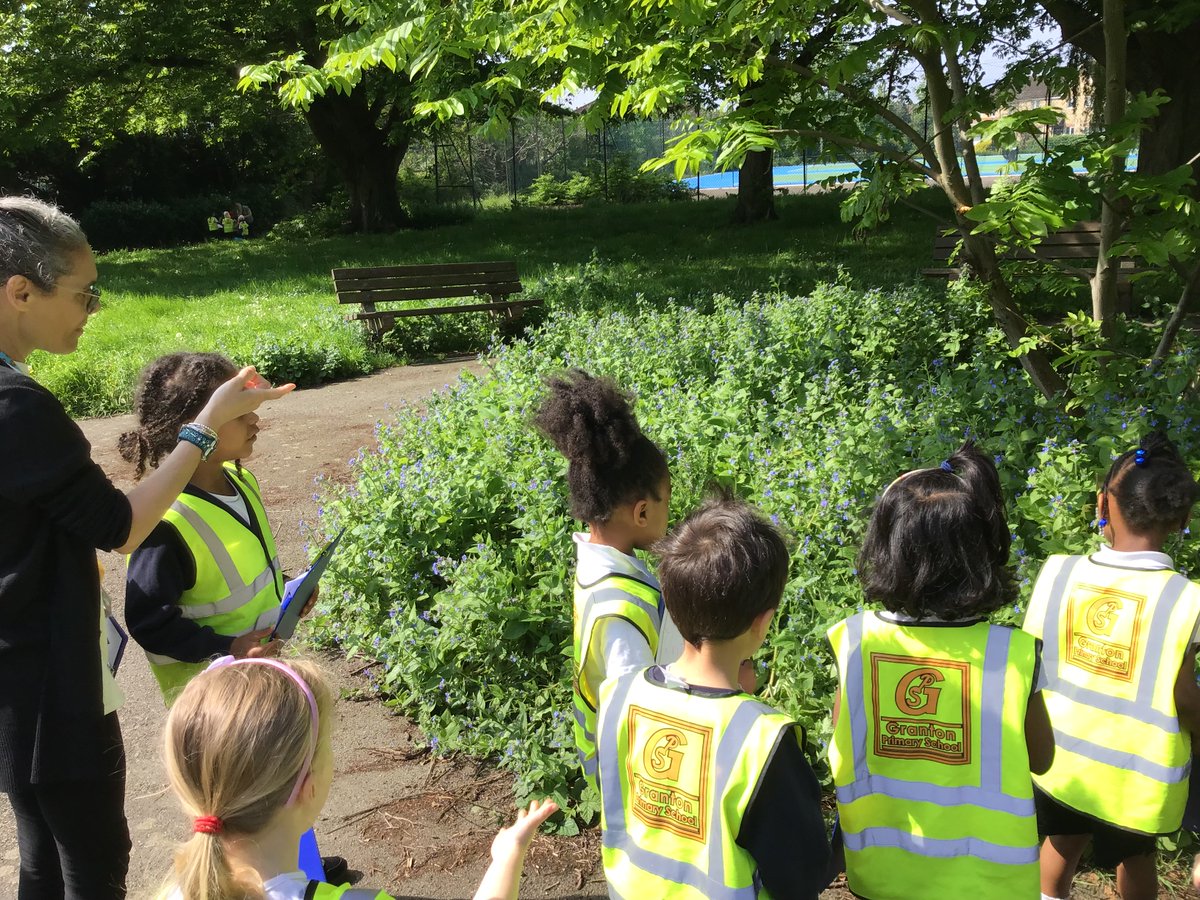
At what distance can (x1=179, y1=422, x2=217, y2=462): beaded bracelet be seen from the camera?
217 cm

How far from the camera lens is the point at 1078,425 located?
4555mm

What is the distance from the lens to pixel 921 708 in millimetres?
1950

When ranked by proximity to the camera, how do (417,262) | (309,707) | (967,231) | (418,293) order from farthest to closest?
(417,262)
(418,293)
(967,231)
(309,707)

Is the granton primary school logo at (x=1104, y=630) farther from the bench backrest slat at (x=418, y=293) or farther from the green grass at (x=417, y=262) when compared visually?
the bench backrest slat at (x=418, y=293)

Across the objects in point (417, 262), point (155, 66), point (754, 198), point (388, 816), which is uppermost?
point (155, 66)

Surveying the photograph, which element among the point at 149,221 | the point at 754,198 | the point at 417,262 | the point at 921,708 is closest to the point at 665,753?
the point at 921,708

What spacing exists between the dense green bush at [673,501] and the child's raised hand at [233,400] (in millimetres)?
1542

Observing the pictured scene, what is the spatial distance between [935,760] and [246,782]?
1.35 m

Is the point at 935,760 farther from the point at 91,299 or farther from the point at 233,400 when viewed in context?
the point at 91,299

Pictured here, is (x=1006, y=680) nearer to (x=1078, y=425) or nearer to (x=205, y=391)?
(x=205, y=391)

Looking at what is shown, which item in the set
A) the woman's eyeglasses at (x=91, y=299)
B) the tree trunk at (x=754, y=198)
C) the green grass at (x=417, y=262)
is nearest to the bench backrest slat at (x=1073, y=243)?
the green grass at (x=417, y=262)

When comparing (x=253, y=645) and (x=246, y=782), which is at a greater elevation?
(x=246, y=782)

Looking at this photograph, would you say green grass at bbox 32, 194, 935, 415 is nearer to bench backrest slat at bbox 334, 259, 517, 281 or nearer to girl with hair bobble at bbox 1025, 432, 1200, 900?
bench backrest slat at bbox 334, 259, 517, 281

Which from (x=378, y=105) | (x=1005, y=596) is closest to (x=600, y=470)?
(x=1005, y=596)
